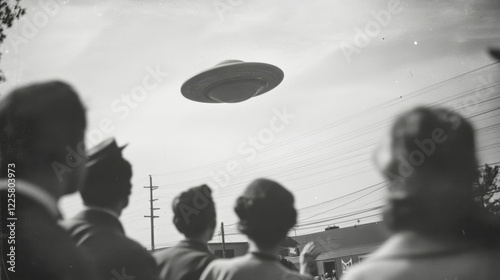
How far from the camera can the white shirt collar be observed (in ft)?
5.69

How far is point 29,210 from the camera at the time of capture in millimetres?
1840

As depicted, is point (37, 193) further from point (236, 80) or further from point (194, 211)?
point (236, 80)

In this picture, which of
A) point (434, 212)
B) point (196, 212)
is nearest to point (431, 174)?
point (434, 212)

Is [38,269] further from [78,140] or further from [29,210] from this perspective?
[78,140]

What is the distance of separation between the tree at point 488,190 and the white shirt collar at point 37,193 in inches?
60.1

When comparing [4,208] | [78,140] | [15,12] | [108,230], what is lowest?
[108,230]

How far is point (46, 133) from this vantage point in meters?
1.91

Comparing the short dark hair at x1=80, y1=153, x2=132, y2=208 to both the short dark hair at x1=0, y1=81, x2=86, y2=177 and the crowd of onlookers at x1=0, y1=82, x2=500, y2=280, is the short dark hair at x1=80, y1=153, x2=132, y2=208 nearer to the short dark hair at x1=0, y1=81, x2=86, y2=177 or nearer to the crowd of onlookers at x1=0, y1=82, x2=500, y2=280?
the crowd of onlookers at x1=0, y1=82, x2=500, y2=280

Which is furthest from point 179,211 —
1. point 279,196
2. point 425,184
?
point 425,184

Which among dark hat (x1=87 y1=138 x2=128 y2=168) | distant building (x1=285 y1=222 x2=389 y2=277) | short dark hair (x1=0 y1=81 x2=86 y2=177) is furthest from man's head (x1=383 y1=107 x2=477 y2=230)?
short dark hair (x1=0 y1=81 x2=86 y2=177)

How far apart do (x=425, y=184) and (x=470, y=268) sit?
0.93ft

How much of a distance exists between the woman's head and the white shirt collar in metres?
0.72

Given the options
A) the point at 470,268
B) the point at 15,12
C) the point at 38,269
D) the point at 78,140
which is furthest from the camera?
the point at 15,12

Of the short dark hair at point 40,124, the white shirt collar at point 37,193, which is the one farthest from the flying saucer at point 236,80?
the white shirt collar at point 37,193
